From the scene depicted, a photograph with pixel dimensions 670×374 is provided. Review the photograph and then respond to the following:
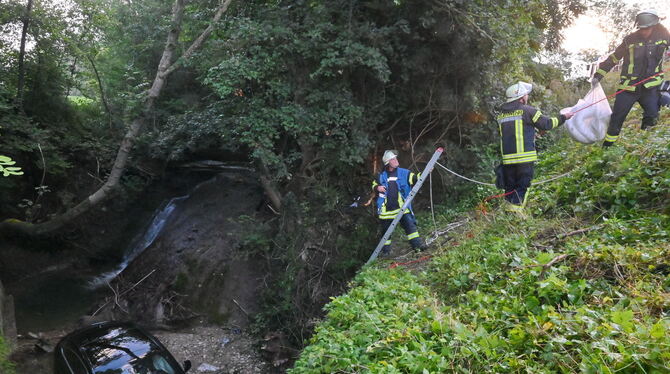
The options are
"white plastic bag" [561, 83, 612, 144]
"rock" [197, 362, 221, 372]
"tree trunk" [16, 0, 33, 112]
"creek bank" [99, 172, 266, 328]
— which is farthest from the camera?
"creek bank" [99, 172, 266, 328]

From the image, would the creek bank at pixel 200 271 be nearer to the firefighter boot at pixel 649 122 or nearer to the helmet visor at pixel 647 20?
the firefighter boot at pixel 649 122

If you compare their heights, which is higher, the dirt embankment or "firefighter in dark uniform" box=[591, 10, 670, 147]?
"firefighter in dark uniform" box=[591, 10, 670, 147]

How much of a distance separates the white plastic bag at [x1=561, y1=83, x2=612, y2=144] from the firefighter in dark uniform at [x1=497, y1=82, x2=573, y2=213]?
0.35m

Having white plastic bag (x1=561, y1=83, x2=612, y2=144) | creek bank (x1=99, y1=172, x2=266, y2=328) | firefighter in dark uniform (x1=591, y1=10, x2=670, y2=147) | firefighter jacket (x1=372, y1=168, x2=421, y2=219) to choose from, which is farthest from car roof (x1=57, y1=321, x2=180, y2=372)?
firefighter in dark uniform (x1=591, y1=10, x2=670, y2=147)

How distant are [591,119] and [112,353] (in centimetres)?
795

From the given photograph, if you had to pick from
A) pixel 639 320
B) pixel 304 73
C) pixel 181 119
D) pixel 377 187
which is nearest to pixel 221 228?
pixel 181 119

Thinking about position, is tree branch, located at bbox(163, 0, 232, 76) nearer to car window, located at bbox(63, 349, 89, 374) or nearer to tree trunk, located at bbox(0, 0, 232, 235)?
tree trunk, located at bbox(0, 0, 232, 235)

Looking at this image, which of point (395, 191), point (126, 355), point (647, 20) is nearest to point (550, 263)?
point (395, 191)

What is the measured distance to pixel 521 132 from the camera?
242 inches

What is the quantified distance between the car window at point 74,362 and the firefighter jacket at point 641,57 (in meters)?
8.88

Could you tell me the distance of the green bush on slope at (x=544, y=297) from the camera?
107 inches

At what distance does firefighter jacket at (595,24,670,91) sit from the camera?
20.1 ft

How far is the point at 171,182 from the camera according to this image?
15250 millimetres

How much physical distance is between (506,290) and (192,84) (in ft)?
41.0
